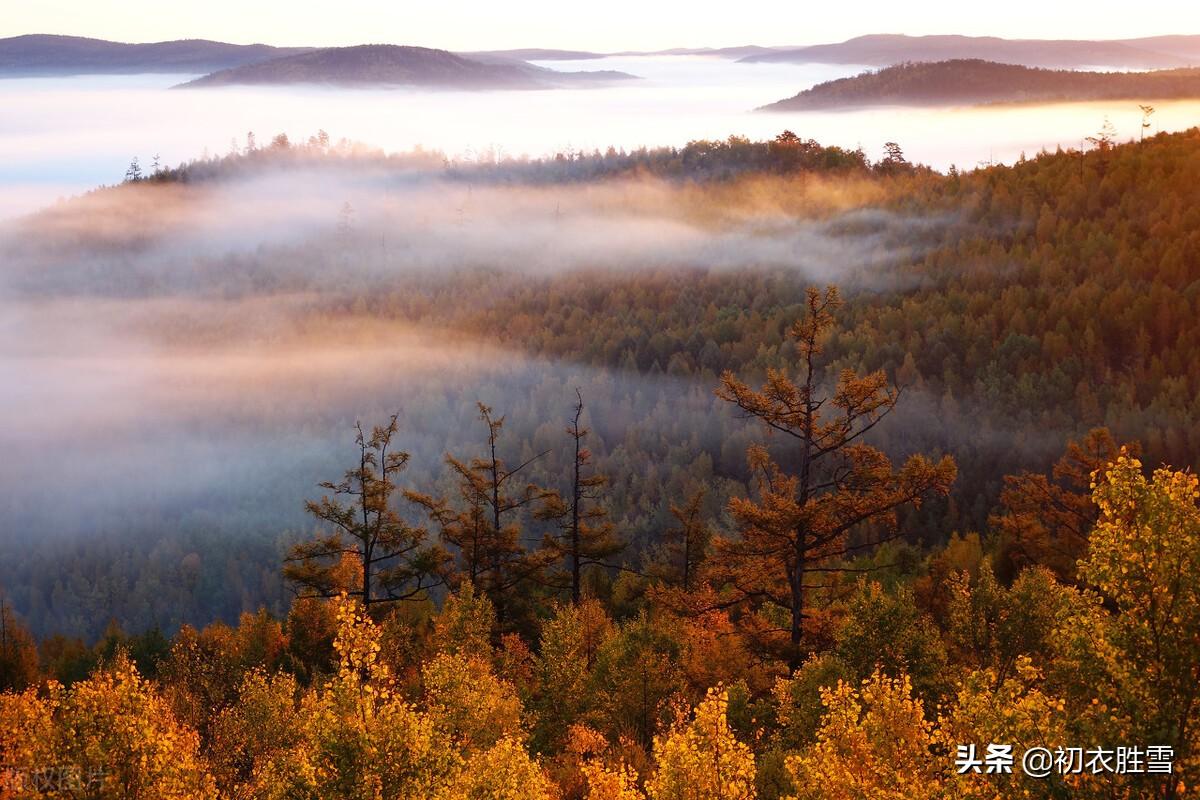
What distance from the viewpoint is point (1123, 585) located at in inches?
525

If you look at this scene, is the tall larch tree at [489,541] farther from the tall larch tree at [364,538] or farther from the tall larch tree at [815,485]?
the tall larch tree at [815,485]

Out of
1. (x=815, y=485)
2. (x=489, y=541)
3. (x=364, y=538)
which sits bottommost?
(x=489, y=541)

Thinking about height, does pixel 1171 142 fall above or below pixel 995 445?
above

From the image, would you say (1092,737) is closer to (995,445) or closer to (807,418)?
(807,418)

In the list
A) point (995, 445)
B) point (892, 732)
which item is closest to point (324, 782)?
point (892, 732)

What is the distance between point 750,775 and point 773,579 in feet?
52.7

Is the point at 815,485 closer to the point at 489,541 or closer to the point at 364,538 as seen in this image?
the point at 364,538

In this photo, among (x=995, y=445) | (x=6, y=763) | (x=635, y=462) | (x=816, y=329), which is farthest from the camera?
(x=635, y=462)

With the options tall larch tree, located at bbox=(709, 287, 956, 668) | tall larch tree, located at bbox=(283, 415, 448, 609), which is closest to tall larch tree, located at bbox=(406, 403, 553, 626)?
tall larch tree, located at bbox=(283, 415, 448, 609)

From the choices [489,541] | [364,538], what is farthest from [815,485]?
[489,541]

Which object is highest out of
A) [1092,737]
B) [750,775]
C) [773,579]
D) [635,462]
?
[1092,737]

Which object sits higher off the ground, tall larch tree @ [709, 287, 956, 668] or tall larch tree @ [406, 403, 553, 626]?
tall larch tree @ [709, 287, 956, 668]

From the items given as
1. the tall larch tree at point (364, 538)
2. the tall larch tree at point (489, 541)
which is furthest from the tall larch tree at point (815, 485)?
the tall larch tree at point (489, 541)

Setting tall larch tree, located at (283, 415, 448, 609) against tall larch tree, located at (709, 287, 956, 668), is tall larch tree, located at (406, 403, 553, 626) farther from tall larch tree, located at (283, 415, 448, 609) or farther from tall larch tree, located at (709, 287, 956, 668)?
tall larch tree, located at (709, 287, 956, 668)
